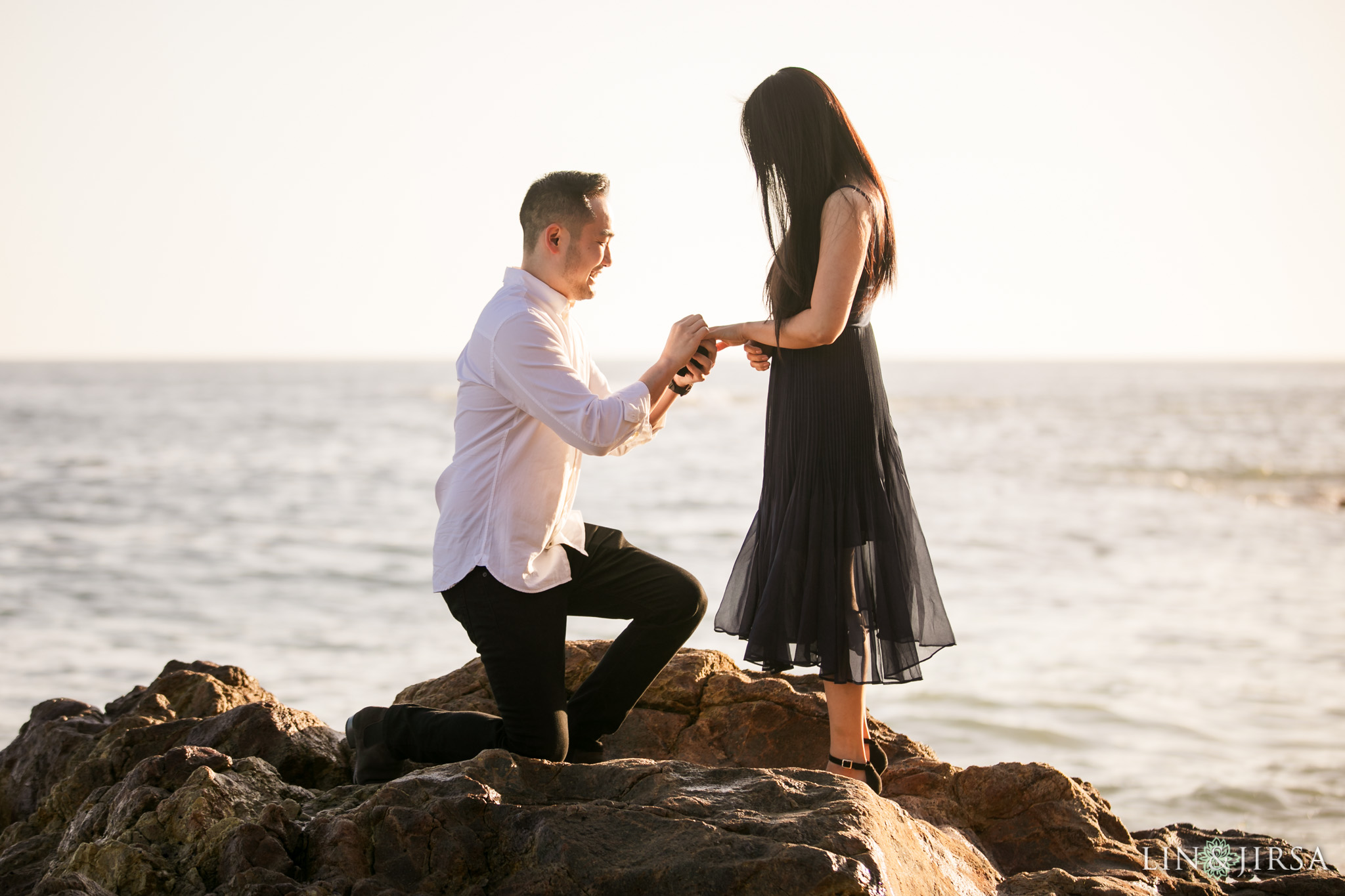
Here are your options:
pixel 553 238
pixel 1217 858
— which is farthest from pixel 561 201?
pixel 1217 858

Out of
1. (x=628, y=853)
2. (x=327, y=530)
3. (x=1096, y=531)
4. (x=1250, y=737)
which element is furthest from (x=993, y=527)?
(x=628, y=853)

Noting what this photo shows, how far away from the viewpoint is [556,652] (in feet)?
10.0

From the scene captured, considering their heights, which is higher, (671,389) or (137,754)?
(671,389)

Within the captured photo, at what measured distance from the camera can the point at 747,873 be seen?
2.08 metres

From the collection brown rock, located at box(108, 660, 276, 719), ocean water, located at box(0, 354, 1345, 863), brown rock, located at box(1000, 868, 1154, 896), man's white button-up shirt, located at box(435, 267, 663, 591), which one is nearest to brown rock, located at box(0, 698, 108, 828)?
brown rock, located at box(108, 660, 276, 719)

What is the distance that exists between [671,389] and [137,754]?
2.08 meters

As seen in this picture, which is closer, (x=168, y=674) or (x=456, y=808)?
(x=456, y=808)

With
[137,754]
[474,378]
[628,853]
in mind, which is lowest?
[137,754]

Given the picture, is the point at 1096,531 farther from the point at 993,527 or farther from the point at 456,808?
the point at 456,808

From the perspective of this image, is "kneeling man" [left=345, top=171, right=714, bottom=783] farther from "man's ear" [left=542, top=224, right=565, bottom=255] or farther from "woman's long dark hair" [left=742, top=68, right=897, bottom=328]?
"woman's long dark hair" [left=742, top=68, right=897, bottom=328]

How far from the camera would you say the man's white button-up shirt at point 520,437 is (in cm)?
293

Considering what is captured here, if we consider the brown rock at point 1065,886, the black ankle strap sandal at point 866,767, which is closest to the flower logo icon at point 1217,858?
the brown rock at point 1065,886

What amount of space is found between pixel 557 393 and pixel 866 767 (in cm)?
152

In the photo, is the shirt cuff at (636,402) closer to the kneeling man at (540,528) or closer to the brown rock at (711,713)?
the kneeling man at (540,528)
